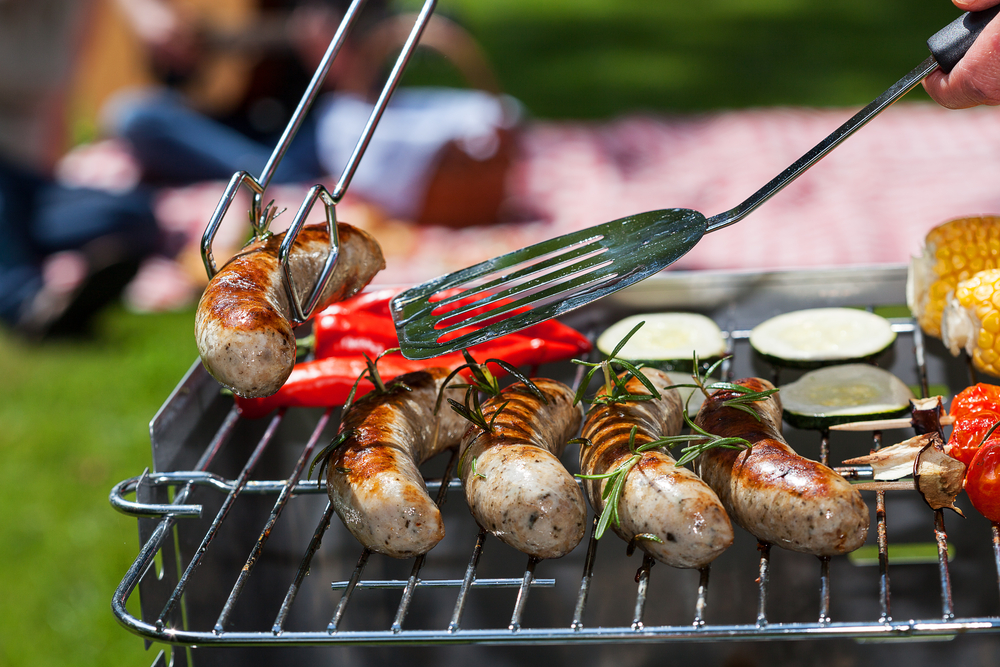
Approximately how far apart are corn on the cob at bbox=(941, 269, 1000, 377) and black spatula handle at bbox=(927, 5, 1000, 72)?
1.77 feet

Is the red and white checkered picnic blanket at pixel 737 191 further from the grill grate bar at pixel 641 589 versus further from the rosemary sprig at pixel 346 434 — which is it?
the grill grate bar at pixel 641 589

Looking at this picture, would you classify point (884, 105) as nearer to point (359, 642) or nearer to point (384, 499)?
point (384, 499)

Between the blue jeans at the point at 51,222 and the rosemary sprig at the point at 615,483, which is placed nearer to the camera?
the rosemary sprig at the point at 615,483

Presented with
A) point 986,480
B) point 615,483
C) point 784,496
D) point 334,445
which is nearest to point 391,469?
point 334,445

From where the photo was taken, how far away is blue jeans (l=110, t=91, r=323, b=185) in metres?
5.87

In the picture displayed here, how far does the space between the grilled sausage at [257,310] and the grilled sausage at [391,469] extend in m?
0.19

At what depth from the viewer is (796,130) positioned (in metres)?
5.60

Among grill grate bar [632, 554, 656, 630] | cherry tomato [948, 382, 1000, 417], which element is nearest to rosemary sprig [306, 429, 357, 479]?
grill grate bar [632, 554, 656, 630]

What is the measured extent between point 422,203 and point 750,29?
20.9 ft

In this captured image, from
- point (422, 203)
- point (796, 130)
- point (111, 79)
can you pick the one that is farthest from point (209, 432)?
point (111, 79)

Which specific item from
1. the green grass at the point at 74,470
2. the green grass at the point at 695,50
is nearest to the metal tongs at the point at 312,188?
the green grass at the point at 74,470

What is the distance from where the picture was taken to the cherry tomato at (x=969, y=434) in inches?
67.1

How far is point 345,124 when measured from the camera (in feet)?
18.2

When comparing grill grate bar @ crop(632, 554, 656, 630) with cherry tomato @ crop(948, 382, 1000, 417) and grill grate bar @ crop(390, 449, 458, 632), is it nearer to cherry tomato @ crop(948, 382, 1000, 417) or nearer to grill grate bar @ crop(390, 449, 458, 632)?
grill grate bar @ crop(390, 449, 458, 632)
